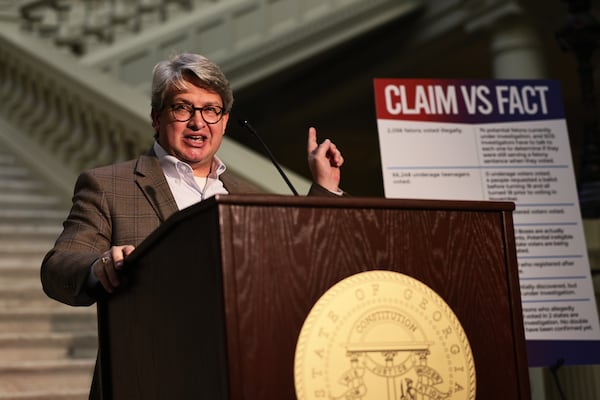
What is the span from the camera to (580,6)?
16.9ft

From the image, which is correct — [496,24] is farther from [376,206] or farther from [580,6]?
[376,206]

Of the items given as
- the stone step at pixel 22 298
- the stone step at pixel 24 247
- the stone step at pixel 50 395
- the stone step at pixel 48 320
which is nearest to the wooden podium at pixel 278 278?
the stone step at pixel 50 395

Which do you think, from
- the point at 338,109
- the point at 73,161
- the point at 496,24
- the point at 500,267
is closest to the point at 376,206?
the point at 500,267

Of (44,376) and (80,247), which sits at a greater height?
(80,247)

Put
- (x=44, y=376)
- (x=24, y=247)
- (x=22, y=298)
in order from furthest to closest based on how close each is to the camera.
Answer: (x=24, y=247), (x=22, y=298), (x=44, y=376)

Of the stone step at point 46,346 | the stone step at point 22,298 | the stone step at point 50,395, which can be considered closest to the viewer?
the stone step at point 50,395

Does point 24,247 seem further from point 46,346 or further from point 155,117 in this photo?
point 155,117

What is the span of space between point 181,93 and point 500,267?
826 millimetres

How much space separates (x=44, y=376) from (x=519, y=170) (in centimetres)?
219

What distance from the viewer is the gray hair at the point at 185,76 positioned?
2350mm

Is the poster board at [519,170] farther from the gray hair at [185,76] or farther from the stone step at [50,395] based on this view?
the stone step at [50,395]

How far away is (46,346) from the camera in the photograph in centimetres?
490

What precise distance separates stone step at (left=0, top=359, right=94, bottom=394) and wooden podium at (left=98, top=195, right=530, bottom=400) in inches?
98.2

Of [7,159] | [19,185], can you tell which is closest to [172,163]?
[19,185]
